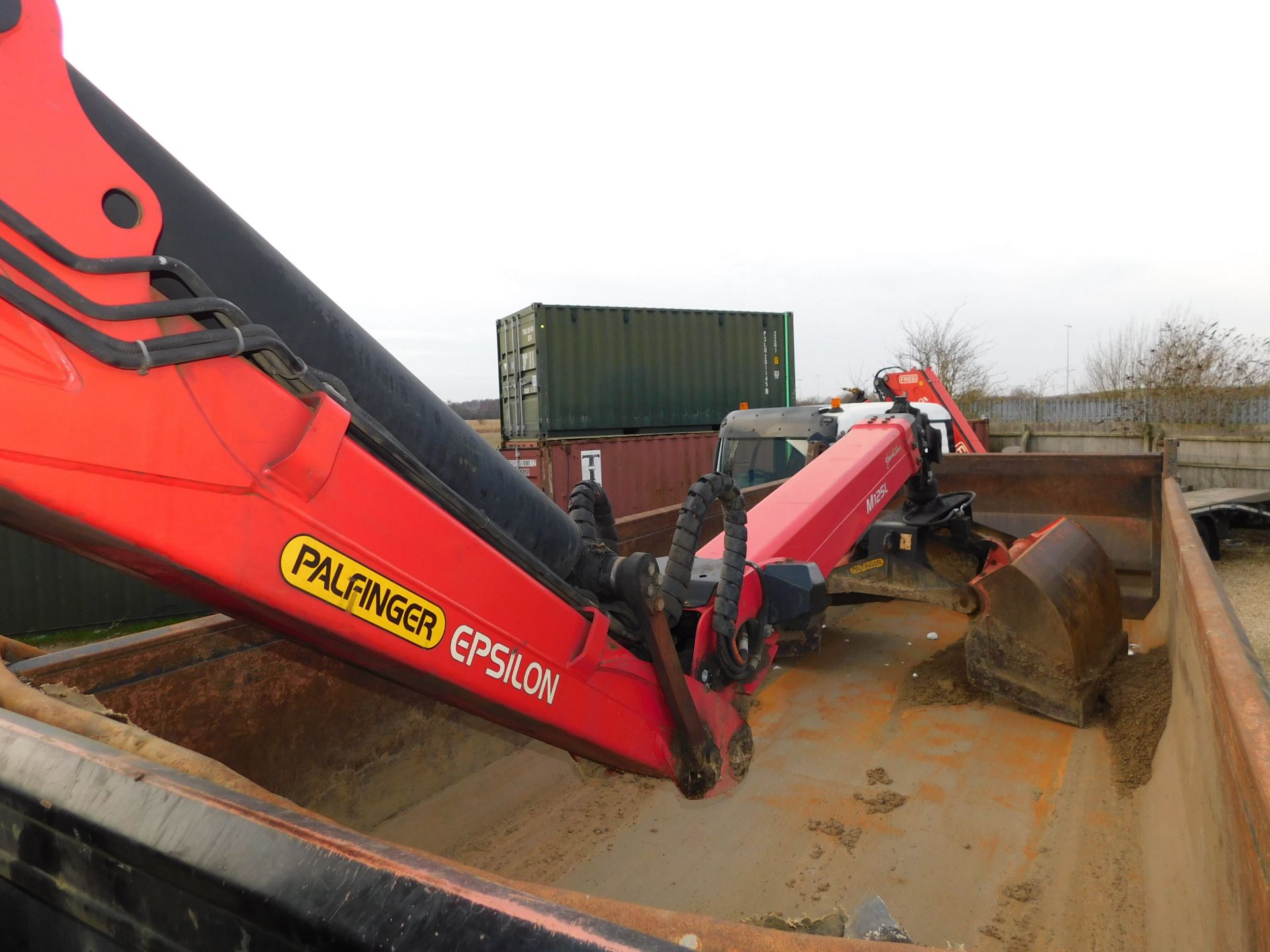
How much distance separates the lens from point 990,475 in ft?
17.0

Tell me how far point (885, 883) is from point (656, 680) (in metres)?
1.12

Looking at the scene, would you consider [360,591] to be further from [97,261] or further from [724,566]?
[724,566]

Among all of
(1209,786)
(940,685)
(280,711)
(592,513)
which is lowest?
(940,685)

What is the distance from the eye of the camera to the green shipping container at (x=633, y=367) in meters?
11.9

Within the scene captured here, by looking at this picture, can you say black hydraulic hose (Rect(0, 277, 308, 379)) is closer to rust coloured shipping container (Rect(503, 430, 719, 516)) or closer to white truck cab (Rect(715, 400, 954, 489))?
white truck cab (Rect(715, 400, 954, 489))

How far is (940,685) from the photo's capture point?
387 centimetres

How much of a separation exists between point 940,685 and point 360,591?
3.27 m

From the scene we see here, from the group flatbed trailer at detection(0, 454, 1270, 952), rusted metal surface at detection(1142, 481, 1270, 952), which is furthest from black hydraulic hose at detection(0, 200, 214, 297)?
rusted metal surface at detection(1142, 481, 1270, 952)

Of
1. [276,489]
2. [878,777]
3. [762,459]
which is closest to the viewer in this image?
[276,489]

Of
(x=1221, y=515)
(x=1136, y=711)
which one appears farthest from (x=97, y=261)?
(x=1221, y=515)

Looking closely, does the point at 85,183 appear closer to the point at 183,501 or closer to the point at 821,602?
the point at 183,501

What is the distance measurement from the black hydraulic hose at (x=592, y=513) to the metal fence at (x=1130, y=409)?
644 inches

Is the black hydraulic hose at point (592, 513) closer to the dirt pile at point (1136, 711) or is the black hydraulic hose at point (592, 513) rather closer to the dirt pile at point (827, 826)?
the dirt pile at point (827, 826)

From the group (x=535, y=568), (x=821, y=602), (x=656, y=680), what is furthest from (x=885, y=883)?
(x=535, y=568)
